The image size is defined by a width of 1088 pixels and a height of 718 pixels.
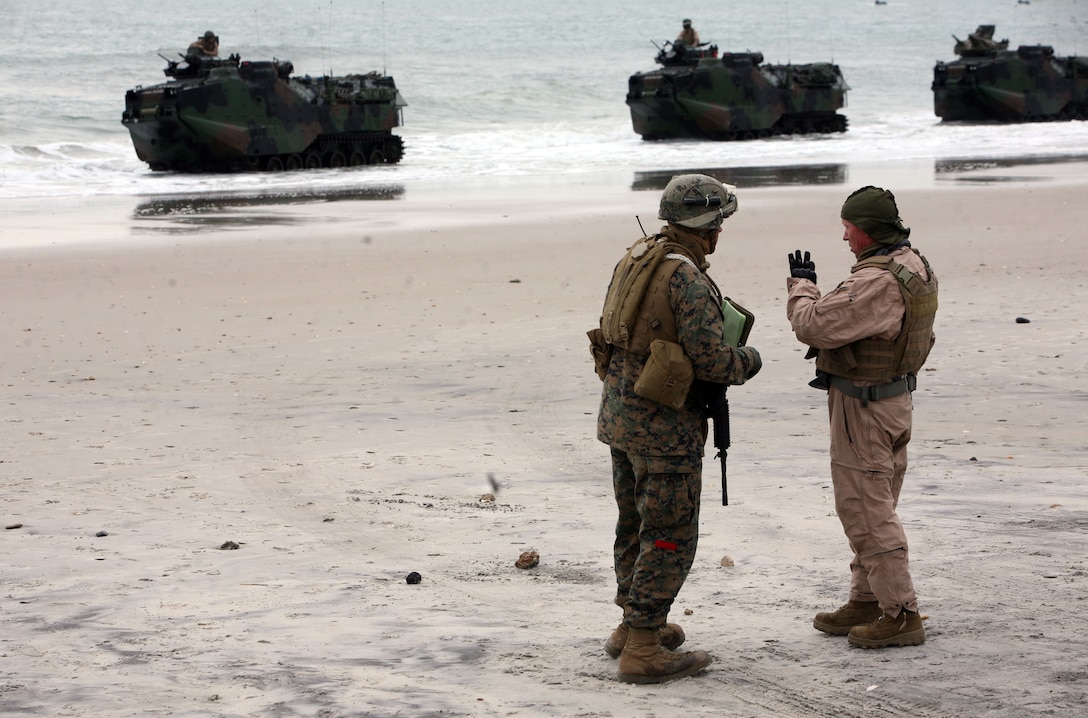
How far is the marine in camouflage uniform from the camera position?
4559 millimetres

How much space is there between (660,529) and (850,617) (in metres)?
0.78

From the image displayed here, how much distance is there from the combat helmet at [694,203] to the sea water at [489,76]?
75.7 ft

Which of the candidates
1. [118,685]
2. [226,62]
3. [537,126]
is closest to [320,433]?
[118,685]

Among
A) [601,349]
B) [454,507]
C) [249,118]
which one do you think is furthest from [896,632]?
[249,118]

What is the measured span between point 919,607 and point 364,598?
1.98 metres

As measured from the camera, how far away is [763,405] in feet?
29.1

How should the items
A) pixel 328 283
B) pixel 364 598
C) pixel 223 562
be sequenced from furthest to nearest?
1. pixel 328 283
2. pixel 223 562
3. pixel 364 598

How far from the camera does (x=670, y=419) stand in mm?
4613

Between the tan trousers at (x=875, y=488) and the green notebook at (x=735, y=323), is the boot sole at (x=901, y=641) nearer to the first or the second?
the tan trousers at (x=875, y=488)

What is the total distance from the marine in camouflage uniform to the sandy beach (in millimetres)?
179

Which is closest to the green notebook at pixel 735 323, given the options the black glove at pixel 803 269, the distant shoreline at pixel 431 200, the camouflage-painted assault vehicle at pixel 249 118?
the black glove at pixel 803 269

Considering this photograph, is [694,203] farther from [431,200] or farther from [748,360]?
[431,200]

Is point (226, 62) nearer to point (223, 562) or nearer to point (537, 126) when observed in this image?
point (537, 126)

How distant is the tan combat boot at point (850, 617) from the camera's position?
4957 millimetres
